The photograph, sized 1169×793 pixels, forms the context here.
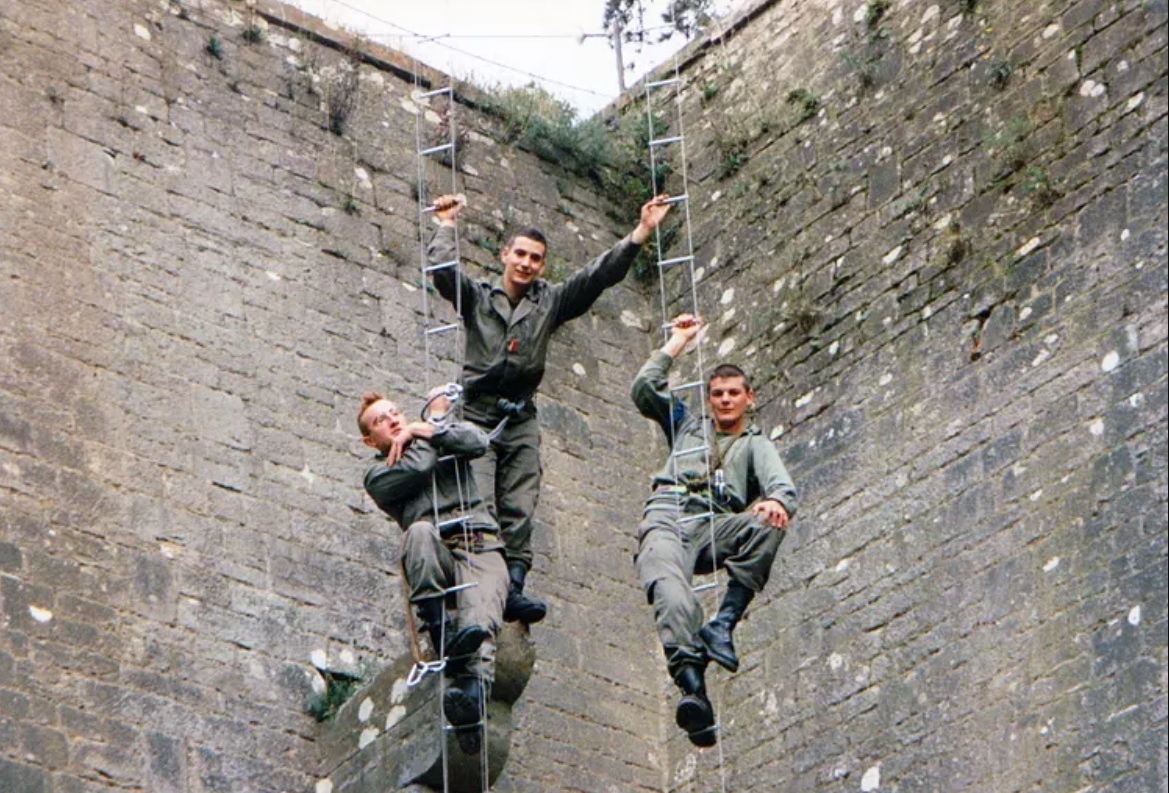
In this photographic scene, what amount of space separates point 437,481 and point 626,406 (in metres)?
3.25

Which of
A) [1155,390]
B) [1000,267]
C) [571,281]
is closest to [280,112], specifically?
[571,281]

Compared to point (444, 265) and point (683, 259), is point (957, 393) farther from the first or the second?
point (444, 265)

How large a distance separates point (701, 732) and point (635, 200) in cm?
497

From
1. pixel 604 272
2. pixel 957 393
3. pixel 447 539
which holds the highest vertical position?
pixel 604 272

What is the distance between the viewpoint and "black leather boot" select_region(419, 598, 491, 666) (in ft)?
43.0

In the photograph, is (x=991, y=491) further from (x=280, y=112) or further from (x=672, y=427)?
(x=280, y=112)

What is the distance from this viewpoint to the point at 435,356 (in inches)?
639

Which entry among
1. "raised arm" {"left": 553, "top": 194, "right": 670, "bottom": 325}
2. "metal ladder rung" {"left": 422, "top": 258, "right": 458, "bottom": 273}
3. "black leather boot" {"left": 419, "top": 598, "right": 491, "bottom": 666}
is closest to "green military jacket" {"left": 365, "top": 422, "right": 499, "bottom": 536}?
"black leather boot" {"left": 419, "top": 598, "right": 491, "bottom": 666}

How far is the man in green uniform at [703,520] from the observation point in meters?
13.3

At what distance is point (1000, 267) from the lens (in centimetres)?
1485

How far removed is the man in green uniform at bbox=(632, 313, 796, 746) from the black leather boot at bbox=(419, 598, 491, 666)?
2.46ft

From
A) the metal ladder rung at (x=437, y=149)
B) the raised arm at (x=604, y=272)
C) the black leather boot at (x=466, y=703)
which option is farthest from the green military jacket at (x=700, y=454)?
the metal ladder rung at (x=437, y=149)

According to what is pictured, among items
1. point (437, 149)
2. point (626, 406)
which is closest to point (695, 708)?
point (437, 149)

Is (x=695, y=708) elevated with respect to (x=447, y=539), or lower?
lower
